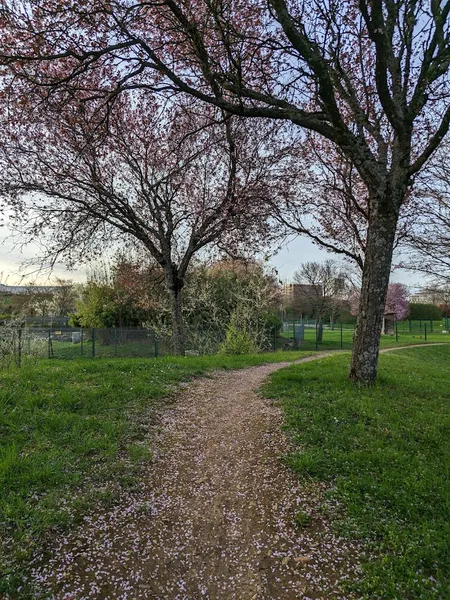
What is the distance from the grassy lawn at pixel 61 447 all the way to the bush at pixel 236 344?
7.81 meters

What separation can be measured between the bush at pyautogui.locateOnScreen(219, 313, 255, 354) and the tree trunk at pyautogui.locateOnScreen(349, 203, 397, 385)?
791cm

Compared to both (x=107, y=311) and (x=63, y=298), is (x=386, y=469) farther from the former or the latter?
(x=63, y=298)

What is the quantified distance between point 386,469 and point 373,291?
322 centimetres

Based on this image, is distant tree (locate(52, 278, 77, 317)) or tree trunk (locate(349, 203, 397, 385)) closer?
tree trunk (locate(349, 203, 397, 385))

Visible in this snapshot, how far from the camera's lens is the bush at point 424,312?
48250 millimetres

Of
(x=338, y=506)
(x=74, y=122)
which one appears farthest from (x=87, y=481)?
(x=74, y=122)

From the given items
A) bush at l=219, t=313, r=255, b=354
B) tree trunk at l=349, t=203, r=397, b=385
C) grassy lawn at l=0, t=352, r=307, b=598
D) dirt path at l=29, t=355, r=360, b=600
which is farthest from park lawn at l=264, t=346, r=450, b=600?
bush at l=219, t=313, r=255, b=354

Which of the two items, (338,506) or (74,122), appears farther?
(74,122)

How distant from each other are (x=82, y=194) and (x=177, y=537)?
32.3 ft

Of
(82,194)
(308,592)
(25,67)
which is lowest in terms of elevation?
(308,592)

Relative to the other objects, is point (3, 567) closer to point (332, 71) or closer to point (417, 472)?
point (417, 472)

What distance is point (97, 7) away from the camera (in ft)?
17.4

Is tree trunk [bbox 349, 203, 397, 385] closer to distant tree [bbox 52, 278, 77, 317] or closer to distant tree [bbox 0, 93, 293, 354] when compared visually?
distant tree [bbox 0, 93, 293, 354]

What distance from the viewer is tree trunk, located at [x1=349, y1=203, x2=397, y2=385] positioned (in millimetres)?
5848
